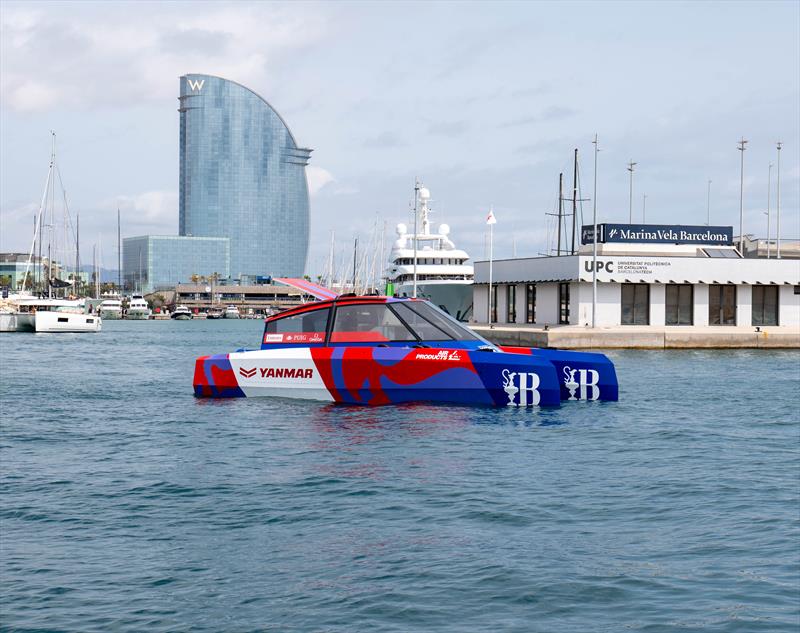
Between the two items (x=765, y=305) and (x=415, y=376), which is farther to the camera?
(x=765, y=305)

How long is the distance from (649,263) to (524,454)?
134 ft

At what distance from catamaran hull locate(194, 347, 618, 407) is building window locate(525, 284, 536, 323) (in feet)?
122

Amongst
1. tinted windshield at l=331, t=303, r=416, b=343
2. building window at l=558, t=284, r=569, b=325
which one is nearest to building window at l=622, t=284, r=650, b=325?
building window at l=558, t=284, r=569, b=325

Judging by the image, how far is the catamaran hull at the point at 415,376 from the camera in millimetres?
19250

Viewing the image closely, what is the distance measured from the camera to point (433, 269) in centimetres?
7425

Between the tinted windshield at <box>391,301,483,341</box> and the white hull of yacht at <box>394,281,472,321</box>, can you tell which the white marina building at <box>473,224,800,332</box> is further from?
the tinted windshield at <box>391,301,483,341</box>

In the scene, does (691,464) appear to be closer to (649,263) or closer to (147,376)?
(147,376)

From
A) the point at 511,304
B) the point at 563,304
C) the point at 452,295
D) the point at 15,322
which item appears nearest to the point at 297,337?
the point at 563,304

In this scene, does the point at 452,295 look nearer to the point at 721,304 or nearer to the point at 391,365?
the point at 721,304

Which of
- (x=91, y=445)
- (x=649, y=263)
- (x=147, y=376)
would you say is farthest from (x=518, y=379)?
(x=649, y=263)

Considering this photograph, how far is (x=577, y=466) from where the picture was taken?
13188 millimetres

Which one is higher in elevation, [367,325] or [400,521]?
[367,325]

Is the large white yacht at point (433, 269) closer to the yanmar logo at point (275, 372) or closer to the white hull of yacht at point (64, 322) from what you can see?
the white hull of yacht at point (64, 322)

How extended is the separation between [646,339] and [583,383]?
2720 cm
